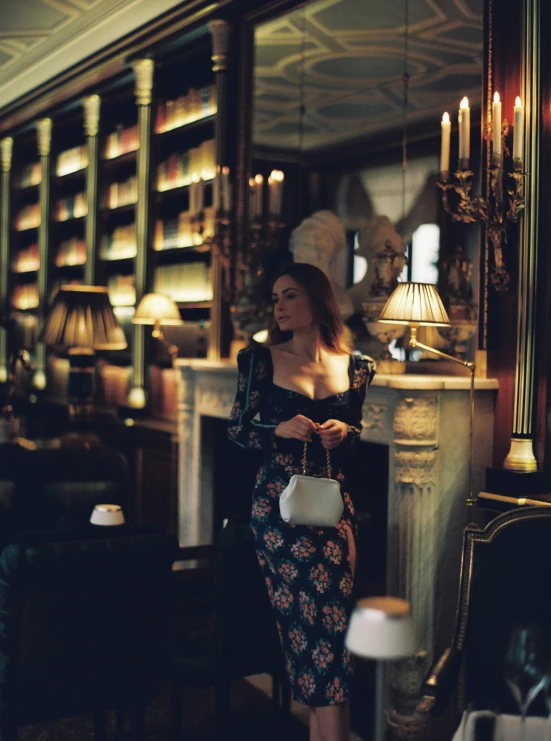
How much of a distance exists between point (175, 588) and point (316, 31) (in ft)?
8.66

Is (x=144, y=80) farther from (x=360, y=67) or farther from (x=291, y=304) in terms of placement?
(x=291, y=304)

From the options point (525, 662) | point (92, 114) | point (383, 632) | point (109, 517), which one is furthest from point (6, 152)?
point (383, 632)

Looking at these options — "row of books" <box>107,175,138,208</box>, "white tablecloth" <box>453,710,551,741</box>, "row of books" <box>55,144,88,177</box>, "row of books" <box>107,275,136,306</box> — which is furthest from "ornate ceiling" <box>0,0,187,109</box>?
"white tablecloth" <box>453,710,551,741</box>

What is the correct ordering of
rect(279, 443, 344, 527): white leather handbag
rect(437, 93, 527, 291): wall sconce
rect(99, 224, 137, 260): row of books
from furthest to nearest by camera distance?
rect(99, 224, 137, 260): row of books < rect(437, 93, 527, 291): wall sconce < rect(279, 443, 344, 527): white leather handbag

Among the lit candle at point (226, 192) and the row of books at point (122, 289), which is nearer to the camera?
the lit candle at point (226, 192)

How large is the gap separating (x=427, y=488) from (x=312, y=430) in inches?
27.0

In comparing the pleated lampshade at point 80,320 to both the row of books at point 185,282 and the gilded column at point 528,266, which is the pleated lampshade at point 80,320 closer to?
the row of books at point 185,282

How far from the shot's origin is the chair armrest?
6.48ft

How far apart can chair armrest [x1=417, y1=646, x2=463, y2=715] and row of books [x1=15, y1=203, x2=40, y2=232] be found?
6.56m

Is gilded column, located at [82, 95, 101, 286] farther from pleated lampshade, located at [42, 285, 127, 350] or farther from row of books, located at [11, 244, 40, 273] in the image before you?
row of books, located at [11, 244, 40, 273]

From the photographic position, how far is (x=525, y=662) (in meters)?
2.17

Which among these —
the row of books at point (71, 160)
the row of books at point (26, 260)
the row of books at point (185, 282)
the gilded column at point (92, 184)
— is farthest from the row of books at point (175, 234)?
the row of books at point (26, 260)

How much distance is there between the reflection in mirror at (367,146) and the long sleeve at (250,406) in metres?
0.82

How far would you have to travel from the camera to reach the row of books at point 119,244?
6082mm
